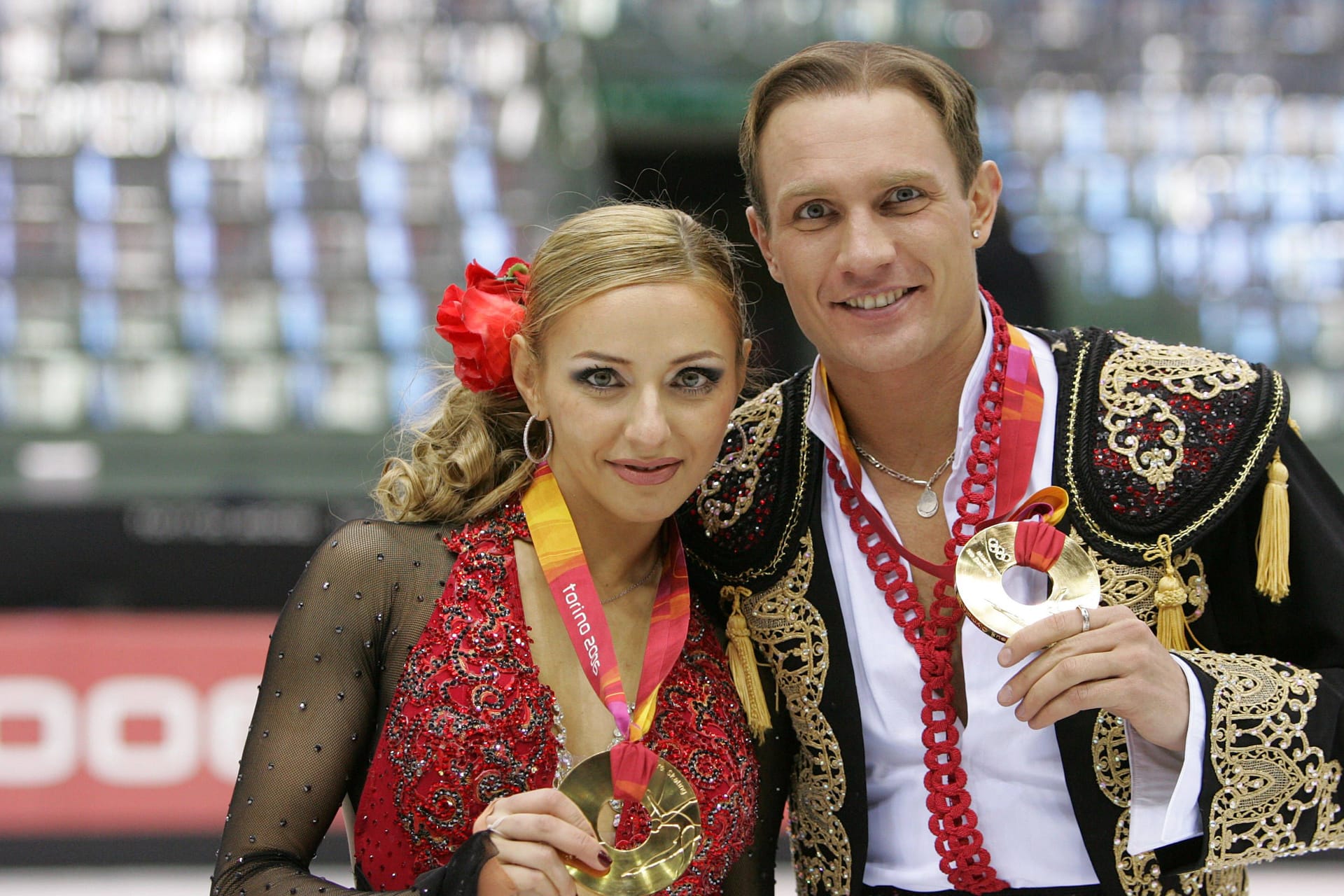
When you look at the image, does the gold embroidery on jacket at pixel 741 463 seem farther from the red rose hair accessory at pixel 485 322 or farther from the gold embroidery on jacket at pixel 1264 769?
the gold embroidery on jacket at pixel 1264 769

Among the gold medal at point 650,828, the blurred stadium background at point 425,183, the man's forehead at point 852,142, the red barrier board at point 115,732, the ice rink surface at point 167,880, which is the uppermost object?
the blurred stadium background at point 425,183

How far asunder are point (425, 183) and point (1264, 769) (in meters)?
4.61

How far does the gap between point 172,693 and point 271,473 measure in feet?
3.37

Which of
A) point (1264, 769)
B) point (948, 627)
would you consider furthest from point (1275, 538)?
point (948, 627)

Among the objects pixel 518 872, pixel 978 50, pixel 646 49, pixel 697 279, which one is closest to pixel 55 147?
pixel 646 49

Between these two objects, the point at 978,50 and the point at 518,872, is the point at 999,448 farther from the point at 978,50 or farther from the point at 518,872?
the point at 978,50

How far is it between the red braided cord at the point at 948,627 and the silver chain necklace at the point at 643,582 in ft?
0.90

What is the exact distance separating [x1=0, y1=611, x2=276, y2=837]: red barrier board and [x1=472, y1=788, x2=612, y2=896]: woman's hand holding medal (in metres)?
2.67

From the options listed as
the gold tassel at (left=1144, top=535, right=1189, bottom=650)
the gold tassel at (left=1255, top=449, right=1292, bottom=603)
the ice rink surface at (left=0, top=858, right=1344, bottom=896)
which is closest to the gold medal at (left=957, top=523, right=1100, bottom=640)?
the gold tassel at (left=1144, top=535, right=1189, bottom=650)

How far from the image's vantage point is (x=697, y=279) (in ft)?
6.34

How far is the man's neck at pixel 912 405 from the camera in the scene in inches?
81.8

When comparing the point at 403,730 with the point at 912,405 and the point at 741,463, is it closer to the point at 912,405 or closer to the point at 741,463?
the point at 741,463

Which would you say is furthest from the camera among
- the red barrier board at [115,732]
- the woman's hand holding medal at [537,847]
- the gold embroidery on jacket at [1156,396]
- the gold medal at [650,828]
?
the red barrier board at [115,732]

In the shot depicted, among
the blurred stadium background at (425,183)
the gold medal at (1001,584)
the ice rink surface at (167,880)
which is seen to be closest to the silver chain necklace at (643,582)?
the gold medal at (1001,584)
